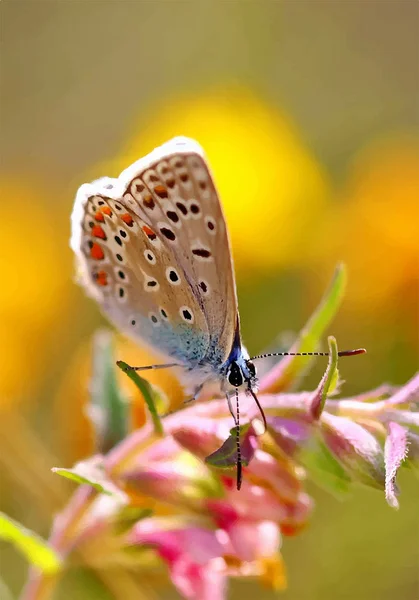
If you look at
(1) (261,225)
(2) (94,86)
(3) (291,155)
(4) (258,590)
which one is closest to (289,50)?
(2) (94,86)

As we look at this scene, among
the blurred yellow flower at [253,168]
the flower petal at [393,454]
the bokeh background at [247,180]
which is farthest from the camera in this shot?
the blurred yellow flower at [253,168]

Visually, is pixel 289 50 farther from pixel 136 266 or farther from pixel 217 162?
pixel 136 266

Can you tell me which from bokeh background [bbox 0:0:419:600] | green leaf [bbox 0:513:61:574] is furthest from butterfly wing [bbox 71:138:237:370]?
green leaf [bbox 0:513:61:574]

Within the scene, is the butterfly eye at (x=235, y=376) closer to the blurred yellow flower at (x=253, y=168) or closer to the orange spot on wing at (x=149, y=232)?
the orange spot on wing at (x=149, y=232)

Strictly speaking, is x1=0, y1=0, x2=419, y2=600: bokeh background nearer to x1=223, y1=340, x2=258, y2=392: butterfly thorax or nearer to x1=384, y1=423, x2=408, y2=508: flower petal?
x1=223, y1=340, x2=258, y2=392: butterfly thorax

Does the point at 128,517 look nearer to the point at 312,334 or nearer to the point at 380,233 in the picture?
the point at 312,334

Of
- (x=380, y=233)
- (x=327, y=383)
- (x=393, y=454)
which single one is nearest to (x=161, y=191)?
(x=327, y=383)

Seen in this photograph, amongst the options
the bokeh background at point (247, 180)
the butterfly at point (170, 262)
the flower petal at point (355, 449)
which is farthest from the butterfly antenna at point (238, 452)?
the bokeh background at point (247, 180)
